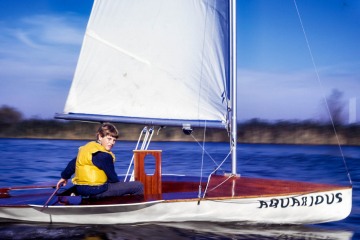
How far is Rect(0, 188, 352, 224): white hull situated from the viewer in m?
8.58

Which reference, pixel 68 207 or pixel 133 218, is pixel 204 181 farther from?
pixel 68 207

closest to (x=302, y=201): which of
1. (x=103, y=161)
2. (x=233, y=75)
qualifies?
(x=233, y=75)

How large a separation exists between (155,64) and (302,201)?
3985mm

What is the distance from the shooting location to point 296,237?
8711mm

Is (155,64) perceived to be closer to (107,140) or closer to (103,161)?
(107,140)

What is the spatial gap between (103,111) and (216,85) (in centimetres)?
232

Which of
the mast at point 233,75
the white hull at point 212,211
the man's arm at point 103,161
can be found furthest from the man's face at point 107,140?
the mast at point 233,75

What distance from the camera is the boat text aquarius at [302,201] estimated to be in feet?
28.1

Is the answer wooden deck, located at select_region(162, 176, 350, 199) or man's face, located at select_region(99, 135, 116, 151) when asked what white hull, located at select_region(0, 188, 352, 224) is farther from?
man's face, located at select_region(99, 135, 116, 151)

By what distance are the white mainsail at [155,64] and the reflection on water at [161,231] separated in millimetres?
2092

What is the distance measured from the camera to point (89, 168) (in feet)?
28.0

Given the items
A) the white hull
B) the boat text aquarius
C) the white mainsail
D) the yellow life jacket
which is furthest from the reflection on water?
the white mainsail

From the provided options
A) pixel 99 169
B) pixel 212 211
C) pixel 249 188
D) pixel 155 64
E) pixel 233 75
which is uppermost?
pixel 155 64

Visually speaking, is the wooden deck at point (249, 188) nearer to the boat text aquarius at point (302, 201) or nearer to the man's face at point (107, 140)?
the boat text aquarius at point (302, 201)
